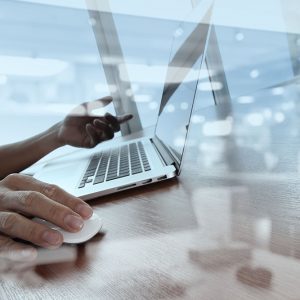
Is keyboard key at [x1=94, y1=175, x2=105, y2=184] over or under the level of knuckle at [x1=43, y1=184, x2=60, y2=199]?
under

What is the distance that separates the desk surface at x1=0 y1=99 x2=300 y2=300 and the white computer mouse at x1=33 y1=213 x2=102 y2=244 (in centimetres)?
1

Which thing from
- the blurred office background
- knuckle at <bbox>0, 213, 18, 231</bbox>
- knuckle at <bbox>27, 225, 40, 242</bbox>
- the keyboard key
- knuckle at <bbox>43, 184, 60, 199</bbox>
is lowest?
the keyboard key

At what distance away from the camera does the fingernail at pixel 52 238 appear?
342 mm

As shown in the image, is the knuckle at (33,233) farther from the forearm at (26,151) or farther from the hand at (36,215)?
the forearm at (26,151)

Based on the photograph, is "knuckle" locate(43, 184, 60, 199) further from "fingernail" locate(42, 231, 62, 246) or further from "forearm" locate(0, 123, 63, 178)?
"forearm" locate(0, 123, 63, 178)

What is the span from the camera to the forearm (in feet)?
3.48

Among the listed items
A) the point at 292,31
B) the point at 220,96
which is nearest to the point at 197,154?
the point at 220,96

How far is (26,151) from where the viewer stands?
1.11 meters

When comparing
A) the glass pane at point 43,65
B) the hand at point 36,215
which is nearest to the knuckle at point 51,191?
the hand at point 36,215

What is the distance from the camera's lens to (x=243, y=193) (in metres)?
0.40

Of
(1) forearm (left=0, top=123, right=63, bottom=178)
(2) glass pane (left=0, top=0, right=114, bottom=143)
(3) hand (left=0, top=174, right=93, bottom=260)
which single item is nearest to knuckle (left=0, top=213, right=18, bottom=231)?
(3) hand (left=0, top=174, right=93, bottom=260)

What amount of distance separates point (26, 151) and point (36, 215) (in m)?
0.79

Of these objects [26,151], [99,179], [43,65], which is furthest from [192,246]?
[43,65]

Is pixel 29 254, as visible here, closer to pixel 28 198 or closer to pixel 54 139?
pixel 28 198
